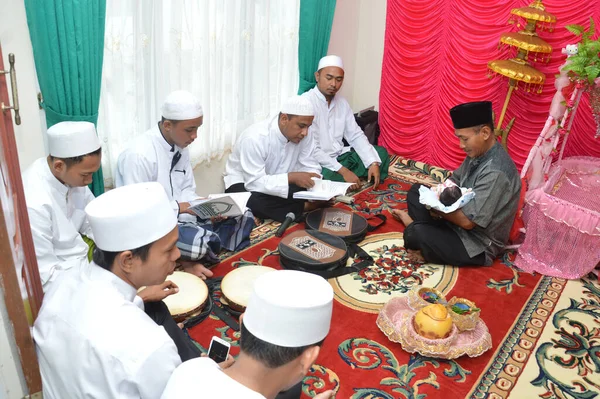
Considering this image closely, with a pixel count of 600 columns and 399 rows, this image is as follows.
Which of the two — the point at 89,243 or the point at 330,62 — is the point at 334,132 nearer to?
the point at 330,62

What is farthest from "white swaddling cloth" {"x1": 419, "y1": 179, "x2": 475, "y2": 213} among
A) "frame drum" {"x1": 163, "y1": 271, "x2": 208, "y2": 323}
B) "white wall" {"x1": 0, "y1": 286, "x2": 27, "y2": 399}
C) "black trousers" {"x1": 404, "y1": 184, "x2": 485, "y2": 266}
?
"white wall" {"x1": 0, "y1": 286, "x2": 27, "y2": 399}

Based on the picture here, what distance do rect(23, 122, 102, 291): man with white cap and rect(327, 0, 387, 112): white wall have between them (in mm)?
3111

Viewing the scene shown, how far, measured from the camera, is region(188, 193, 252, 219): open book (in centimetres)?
327

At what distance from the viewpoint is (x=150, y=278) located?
1.77 metres

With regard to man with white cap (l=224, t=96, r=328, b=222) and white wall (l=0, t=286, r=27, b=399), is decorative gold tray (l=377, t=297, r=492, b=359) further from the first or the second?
white wall (l=0, t=286, r=27, b=399)

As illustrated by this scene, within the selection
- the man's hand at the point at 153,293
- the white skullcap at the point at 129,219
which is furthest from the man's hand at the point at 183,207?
the white skullcap at the point at 129,219

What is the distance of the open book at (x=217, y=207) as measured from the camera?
3271 mm

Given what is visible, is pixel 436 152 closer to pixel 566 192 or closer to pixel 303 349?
pixel 566 192

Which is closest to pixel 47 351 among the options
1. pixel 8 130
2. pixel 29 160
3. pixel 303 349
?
pixel 8 130

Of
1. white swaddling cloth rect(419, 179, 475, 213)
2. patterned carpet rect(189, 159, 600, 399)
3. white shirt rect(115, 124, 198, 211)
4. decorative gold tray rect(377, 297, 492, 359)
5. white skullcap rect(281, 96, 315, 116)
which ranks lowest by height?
patterned carpet rect(189, 159, 600, 399)

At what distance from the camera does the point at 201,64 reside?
379 cm

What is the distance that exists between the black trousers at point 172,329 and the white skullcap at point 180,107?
4.29 ft

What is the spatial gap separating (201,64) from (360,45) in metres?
2.16

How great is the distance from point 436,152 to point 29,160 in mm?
3604
